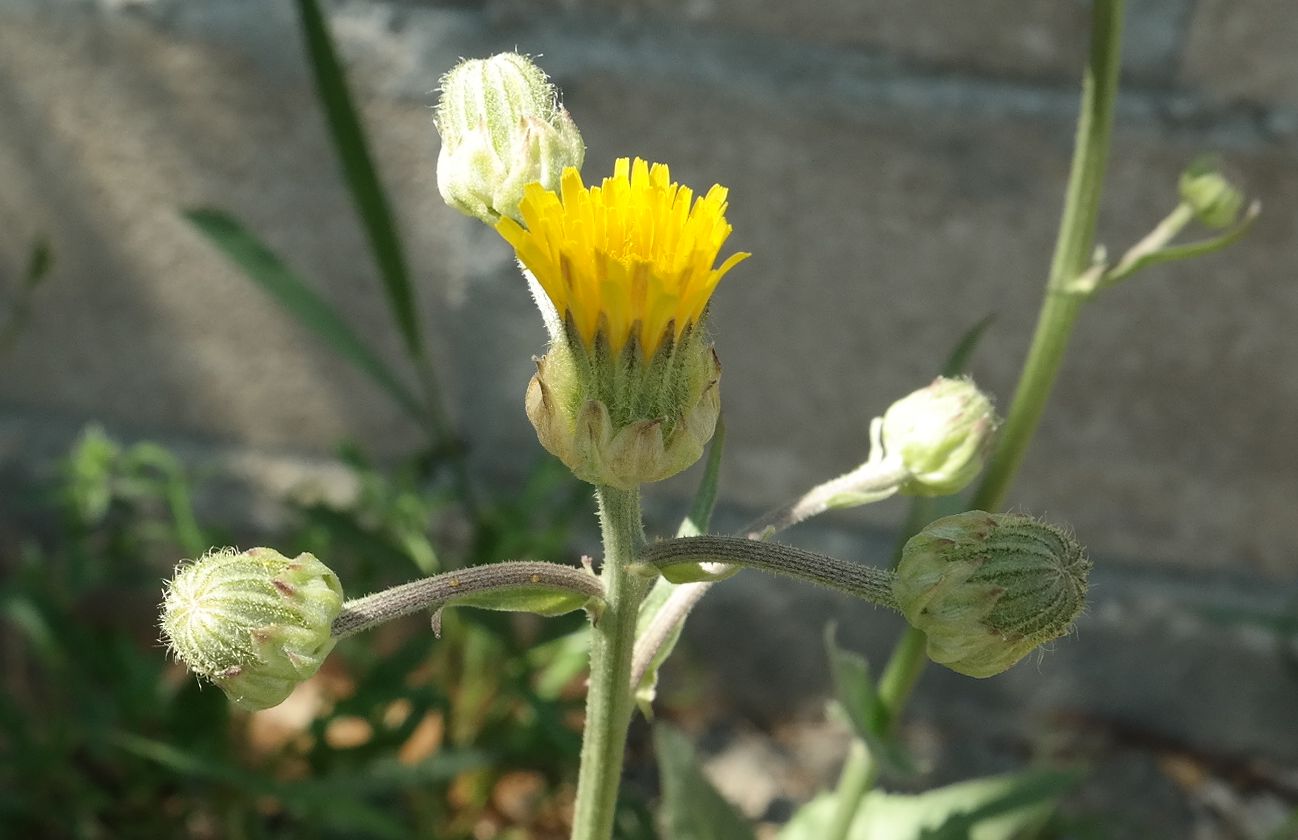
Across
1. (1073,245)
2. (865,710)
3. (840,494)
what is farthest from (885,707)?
(1073,245)

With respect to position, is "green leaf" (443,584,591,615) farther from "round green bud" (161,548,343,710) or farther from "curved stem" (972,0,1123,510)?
"curved stem" (972,0,1123,510)

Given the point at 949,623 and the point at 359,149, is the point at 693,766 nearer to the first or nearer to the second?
the point at 949,623

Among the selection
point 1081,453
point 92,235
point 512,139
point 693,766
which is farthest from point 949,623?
point 92,235

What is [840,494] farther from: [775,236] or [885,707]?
[775,236]

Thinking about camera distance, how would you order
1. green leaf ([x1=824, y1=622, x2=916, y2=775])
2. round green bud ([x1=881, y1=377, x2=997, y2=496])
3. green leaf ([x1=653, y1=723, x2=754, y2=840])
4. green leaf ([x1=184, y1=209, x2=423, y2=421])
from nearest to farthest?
round green bud ([x1=881, y1=377, x2=997, y2=496]) → green leaf ([x1=824, y1=622, x2=916, y2=775]) → green leaf ([x1=653, y1=723, x2=754, y2=840]) → green leaf ([x1=184, y1=209, x2=423, y2=421])


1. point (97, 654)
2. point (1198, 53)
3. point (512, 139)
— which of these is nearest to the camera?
point (512, 139)

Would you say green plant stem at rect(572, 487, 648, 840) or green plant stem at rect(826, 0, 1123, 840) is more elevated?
green plant stem at rect(826, 0, 1123, 840)

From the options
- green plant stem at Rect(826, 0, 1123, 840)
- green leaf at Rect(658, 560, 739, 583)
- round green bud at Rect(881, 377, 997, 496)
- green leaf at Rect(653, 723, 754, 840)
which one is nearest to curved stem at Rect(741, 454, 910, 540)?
round green bud at Rect(881, 377, 997, 496)
